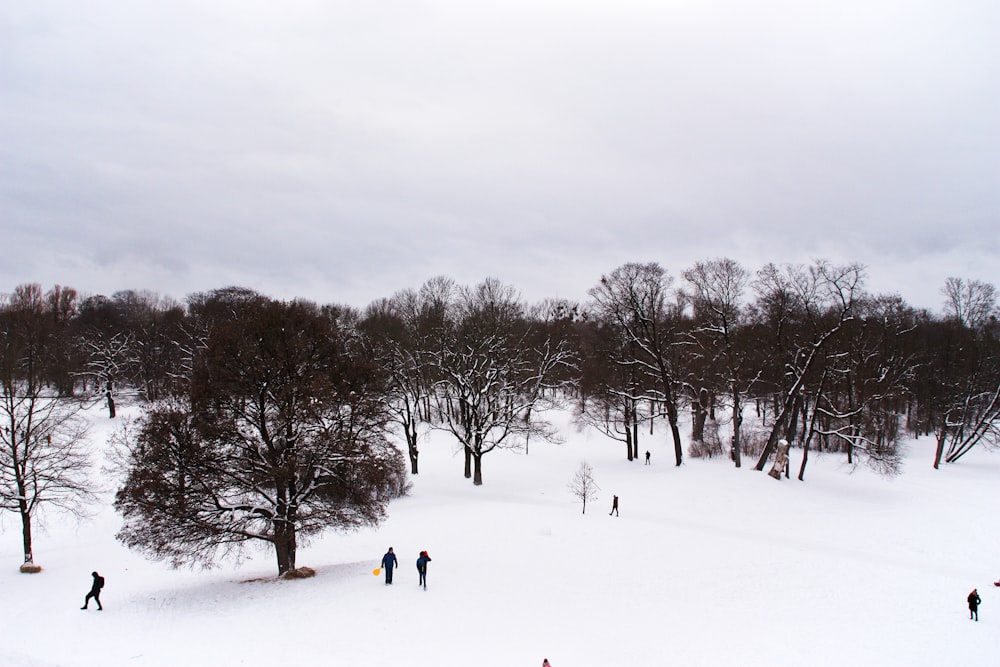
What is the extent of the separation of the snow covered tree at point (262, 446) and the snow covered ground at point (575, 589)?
209cm

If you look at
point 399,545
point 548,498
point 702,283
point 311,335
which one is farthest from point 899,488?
point 311,335

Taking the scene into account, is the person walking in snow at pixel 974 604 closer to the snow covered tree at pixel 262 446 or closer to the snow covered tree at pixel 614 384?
the snow covered tree at pixel 262 446

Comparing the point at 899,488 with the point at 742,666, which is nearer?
the point at 742,666

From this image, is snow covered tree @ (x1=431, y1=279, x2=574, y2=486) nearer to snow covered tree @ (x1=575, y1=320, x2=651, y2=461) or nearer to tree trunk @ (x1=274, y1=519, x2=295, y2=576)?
snow covered tree @ (x1=575, y1=320, x2=651, y2=461)

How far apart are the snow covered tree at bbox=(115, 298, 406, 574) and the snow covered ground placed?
6.84 ft

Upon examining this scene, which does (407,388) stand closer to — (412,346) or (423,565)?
(412,346)

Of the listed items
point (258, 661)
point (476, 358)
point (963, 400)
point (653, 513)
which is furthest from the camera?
point (963, 400)

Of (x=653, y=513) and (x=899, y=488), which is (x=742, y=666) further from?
(x=899, y=488)

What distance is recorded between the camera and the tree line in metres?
18.4

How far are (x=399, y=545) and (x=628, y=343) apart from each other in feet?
82.8

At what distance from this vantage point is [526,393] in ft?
154

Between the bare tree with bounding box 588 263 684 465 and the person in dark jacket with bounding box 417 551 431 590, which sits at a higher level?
the bare tree with bounding box 588 263 684 465

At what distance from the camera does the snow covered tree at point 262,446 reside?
57.5ft

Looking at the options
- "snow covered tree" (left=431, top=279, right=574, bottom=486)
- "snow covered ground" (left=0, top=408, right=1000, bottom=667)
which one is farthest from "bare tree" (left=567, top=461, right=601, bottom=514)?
"snow covered tree" (left=431, top=279, right=574, bottom=486)
